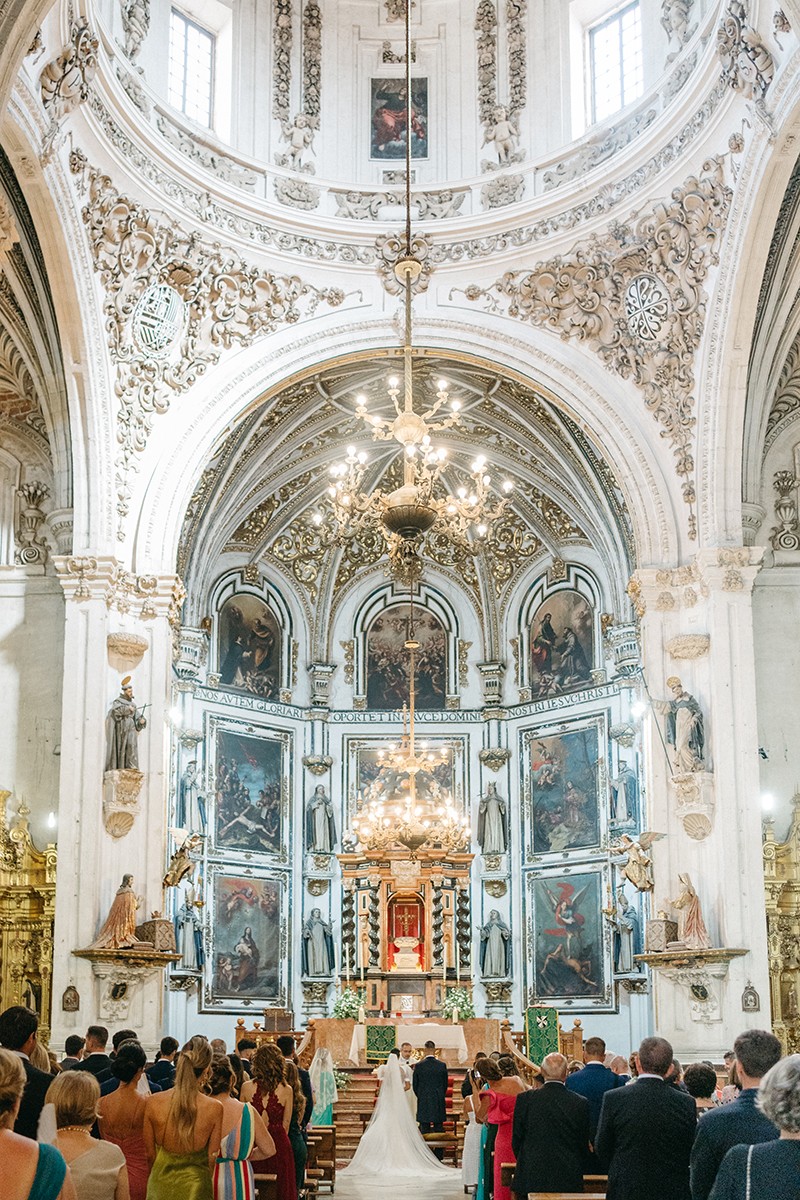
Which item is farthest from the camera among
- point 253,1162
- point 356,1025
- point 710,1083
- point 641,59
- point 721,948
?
point 356,1025

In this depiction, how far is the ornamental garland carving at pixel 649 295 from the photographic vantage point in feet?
58.4

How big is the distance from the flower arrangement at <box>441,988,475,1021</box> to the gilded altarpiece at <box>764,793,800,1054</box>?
6572mm

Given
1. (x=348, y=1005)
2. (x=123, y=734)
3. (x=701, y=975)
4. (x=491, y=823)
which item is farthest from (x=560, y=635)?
(x=123, y=734)

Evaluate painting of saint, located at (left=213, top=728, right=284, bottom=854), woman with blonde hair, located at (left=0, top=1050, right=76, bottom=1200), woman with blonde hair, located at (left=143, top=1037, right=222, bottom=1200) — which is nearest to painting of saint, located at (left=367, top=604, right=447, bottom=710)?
painting of saint, located at (left=213, top=728, right=284, bottom=854)

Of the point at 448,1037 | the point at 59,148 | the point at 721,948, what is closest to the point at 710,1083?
the point at 721,948

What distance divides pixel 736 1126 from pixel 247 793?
20607 millimetres

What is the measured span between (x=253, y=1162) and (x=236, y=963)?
16.2 metres

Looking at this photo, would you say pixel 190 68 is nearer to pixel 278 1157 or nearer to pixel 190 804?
pixel 190 804

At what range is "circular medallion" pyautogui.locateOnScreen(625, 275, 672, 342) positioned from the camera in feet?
60.3

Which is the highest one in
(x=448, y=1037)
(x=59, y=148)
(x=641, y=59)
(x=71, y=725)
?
(x=641, y=59)

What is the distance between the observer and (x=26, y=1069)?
5.17 meters

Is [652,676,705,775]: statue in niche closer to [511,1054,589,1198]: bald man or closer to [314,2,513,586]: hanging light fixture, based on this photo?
[314,2,513,586]: hanging light fixture

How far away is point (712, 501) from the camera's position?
1803cm

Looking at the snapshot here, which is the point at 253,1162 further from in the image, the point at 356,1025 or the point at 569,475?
the point at 569,475
